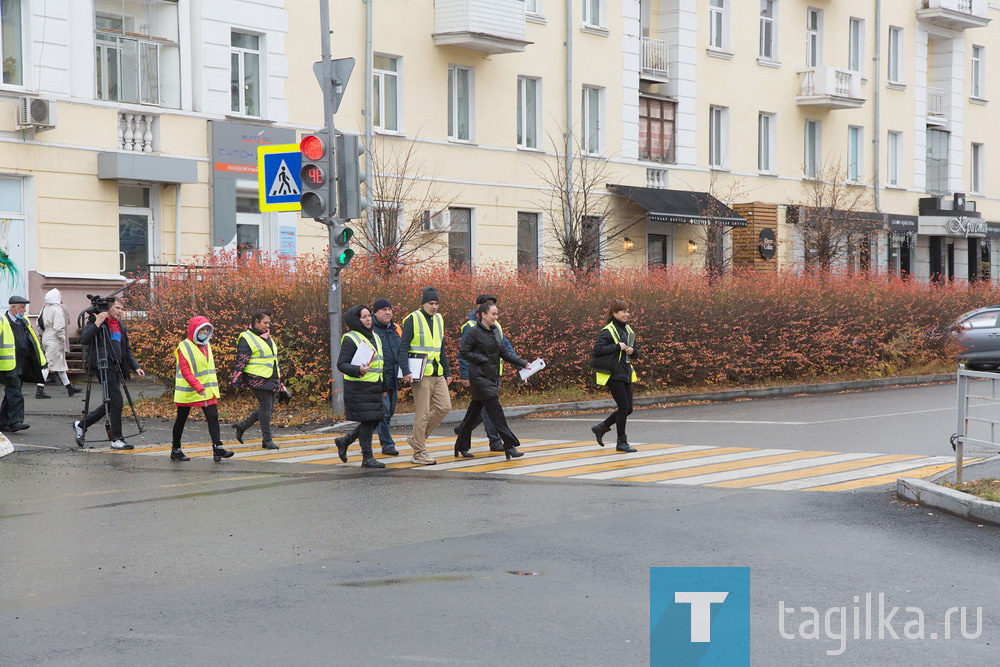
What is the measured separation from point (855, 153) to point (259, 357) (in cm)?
3261

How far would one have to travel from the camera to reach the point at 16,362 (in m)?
17.2

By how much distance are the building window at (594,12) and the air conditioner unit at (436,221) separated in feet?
24.7

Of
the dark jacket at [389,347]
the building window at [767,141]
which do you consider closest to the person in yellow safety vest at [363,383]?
the dark jacket at [389,347]

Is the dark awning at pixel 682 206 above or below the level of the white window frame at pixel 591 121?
below

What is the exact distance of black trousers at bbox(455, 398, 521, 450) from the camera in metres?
13.9

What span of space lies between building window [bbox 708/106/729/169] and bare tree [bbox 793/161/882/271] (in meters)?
3.42

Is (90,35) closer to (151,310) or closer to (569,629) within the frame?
(151,310)

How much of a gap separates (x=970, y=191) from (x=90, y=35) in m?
35.6

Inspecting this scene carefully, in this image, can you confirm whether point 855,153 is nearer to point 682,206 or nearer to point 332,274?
point 682,206

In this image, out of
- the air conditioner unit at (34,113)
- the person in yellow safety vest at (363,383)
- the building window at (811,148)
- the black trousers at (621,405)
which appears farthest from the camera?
the building window at (811,148)

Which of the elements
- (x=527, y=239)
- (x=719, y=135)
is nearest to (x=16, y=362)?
(x=527, y=239)

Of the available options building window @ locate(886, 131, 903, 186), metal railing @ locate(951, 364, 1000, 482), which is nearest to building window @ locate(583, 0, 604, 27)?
building window @ locate(886, 131, 903, 186)

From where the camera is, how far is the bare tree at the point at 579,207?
3297cm

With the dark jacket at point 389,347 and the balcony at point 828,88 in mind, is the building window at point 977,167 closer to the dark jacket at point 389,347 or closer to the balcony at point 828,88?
the balcony at point 828,88
